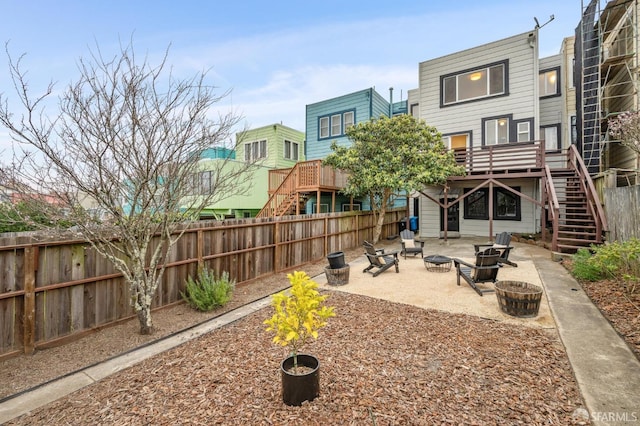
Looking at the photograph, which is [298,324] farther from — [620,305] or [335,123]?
[335,123]

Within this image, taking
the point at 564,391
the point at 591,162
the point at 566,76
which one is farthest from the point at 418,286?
the point at 566,76

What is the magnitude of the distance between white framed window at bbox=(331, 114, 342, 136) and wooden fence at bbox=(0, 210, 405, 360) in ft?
38.6

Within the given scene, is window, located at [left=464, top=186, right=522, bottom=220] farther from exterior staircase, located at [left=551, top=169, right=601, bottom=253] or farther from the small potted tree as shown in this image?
the small potted tree

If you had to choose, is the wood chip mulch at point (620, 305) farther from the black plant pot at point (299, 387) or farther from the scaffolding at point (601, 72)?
the scaffolding at point (601, 72)

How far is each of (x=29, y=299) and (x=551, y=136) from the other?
59.8ft

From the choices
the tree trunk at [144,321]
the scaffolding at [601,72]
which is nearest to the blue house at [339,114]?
the scaffolding at [601,72]

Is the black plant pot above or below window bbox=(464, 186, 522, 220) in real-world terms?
below

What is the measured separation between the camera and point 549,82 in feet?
46.8

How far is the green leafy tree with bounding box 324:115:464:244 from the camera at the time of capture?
11484 millimetres

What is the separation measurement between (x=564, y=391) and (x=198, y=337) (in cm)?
442

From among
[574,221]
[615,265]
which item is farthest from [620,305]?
[574,221]

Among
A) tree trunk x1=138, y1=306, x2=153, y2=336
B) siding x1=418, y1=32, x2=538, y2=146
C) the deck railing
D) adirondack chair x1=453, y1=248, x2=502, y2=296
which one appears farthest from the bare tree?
siding x1=418, y1=32, x2=538, y2=146

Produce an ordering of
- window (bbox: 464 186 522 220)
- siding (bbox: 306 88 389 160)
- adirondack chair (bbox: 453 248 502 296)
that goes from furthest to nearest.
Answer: siding (bbox: 306 88 389 160)
window (bbox: 464 186 522 220)
adirondack chair (bbox: 453 248 502 296)

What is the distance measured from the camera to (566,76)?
13.8 meters
